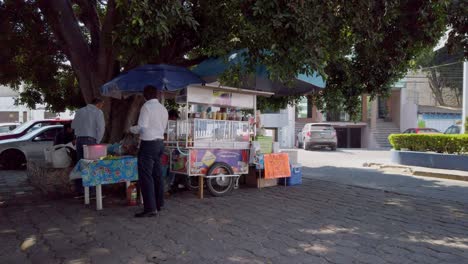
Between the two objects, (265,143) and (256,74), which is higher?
(256,74)

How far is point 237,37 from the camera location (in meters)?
6.00

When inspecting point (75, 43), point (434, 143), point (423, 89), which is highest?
point (423, 89)

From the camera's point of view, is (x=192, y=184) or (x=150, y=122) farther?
(x=192, y=184)

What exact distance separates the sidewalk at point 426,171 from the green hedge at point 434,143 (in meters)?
0.81

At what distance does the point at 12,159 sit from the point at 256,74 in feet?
28.8

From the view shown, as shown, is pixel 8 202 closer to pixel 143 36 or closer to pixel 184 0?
pixel 143 36

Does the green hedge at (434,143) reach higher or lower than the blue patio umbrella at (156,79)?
lower

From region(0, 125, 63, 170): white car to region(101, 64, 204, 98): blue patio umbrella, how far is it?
611cm

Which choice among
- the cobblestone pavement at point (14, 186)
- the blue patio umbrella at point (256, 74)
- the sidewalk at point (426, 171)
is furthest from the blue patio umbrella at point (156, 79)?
the sidewalk at point (426, 171)

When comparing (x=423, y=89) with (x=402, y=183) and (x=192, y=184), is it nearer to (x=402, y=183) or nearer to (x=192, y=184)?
(x=402, y=183)

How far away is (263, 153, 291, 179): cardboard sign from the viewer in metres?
7.86

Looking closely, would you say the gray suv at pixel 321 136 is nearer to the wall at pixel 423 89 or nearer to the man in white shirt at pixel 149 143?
the wall at pixel 423 89

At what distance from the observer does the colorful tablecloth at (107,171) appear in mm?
5773

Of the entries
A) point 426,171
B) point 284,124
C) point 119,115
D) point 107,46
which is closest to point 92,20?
point 107,46
